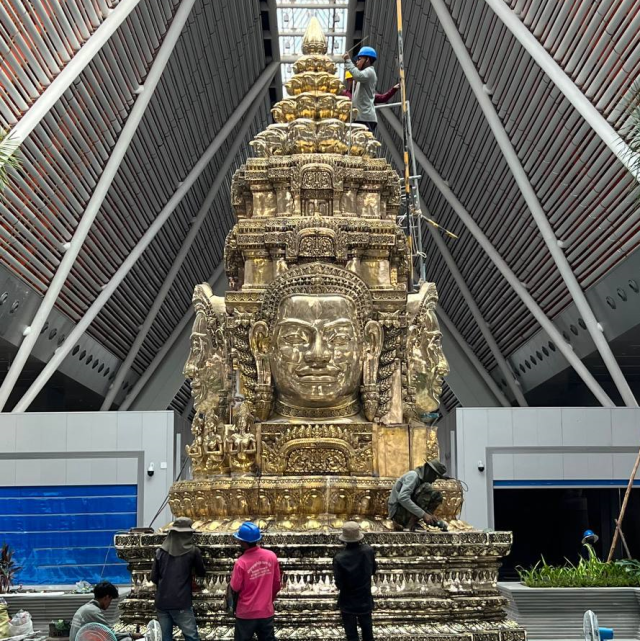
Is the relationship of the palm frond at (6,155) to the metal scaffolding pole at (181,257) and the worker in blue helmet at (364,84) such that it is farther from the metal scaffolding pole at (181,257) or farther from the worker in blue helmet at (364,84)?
the metal scaffolding pole at (181,257)

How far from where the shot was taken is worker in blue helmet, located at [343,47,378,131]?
16.8m

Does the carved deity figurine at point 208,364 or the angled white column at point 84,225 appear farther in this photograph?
the angled white column at point 84,225

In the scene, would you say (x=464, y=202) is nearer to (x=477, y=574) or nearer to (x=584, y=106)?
(x=584, y=106)

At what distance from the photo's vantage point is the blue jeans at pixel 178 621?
9.57 metres

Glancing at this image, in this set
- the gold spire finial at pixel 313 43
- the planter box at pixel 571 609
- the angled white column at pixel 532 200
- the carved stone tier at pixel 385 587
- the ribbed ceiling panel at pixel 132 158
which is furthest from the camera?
the angled white column at pixel 532 200

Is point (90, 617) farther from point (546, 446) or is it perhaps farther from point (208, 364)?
point (546, 446)

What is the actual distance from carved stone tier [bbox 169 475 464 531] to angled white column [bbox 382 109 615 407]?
17.8m

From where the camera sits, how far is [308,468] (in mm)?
12102

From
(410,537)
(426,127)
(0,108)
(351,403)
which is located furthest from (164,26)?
(410,537)

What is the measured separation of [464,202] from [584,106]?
41.2ft

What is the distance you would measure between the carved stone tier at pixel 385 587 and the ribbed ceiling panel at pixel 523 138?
1289 cm

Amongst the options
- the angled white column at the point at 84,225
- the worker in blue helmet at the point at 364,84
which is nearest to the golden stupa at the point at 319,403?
the worker in blue helmet at the point at 364,84

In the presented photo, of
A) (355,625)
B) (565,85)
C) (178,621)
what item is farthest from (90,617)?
(565,85)

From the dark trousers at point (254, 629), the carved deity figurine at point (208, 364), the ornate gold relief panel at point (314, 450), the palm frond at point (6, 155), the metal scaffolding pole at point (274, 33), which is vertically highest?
the metal scaffolding pole at point (274, 33)
